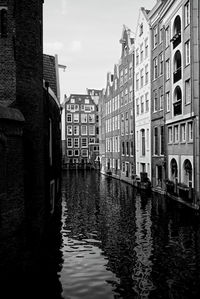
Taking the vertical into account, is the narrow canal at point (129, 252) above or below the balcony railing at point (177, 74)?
below

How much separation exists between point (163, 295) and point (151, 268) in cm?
201

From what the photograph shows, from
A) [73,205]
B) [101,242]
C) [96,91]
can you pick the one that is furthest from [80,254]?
[96,91]

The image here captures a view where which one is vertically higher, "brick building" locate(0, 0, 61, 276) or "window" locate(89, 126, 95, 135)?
"window" locate(89, 126, 95, 135)

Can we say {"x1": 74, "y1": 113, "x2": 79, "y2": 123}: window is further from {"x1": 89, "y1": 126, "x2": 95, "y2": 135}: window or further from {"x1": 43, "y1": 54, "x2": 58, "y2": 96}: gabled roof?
{"x1": 43, "y1": 54, "x2": 58, "y2": 96}: gabled roof

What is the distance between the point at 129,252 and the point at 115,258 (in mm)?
916

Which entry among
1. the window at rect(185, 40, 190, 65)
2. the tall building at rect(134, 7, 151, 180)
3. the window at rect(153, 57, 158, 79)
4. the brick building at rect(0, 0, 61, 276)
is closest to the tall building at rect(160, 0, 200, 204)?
the window at rect(185, 40, 190, 65)

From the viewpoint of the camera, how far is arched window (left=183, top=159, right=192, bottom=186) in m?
24.4

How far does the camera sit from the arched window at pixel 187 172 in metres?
24.4

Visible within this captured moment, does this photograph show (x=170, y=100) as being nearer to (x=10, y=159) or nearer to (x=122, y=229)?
(x=122, y=229)

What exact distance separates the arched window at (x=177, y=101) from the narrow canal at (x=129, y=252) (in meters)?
9.35

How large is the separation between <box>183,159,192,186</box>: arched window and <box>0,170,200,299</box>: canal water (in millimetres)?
4198

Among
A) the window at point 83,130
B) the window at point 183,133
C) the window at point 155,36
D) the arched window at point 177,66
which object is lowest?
the window at point 183,133

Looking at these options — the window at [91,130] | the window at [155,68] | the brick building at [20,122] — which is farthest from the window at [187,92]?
the window at [91,130]

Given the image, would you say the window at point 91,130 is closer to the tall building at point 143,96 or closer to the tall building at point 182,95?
the tall building at point 143,96
